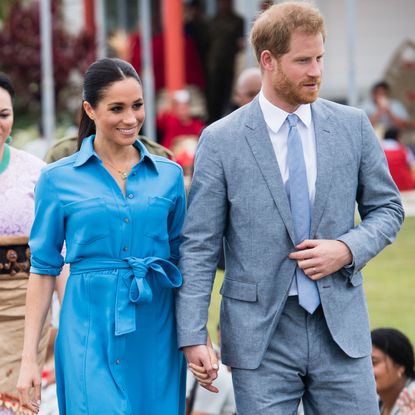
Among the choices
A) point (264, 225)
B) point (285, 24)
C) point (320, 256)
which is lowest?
point (320, 256)

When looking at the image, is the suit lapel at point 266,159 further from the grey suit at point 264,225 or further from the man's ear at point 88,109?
the man's ear at point 88,109

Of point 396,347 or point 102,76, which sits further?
point 396,347

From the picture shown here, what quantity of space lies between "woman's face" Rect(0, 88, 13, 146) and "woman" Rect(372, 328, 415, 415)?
93.5 inches

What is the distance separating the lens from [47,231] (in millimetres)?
5016

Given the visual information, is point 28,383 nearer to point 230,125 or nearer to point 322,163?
point 230,125

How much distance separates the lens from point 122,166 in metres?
5.08

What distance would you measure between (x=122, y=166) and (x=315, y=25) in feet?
3.34

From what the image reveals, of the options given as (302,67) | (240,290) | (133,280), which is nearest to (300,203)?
(240,290)

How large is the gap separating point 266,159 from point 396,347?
233 cm

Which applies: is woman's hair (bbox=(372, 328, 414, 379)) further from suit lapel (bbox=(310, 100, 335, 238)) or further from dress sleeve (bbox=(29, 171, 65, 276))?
dress sleeve (bbox=(29, 171, 65, 276))

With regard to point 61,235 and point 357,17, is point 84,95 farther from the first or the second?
point 357,17

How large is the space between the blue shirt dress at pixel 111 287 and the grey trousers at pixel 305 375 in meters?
0.45

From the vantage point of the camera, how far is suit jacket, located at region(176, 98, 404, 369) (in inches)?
185

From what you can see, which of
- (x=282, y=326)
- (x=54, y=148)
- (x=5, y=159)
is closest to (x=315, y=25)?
(x=282, y=326)
